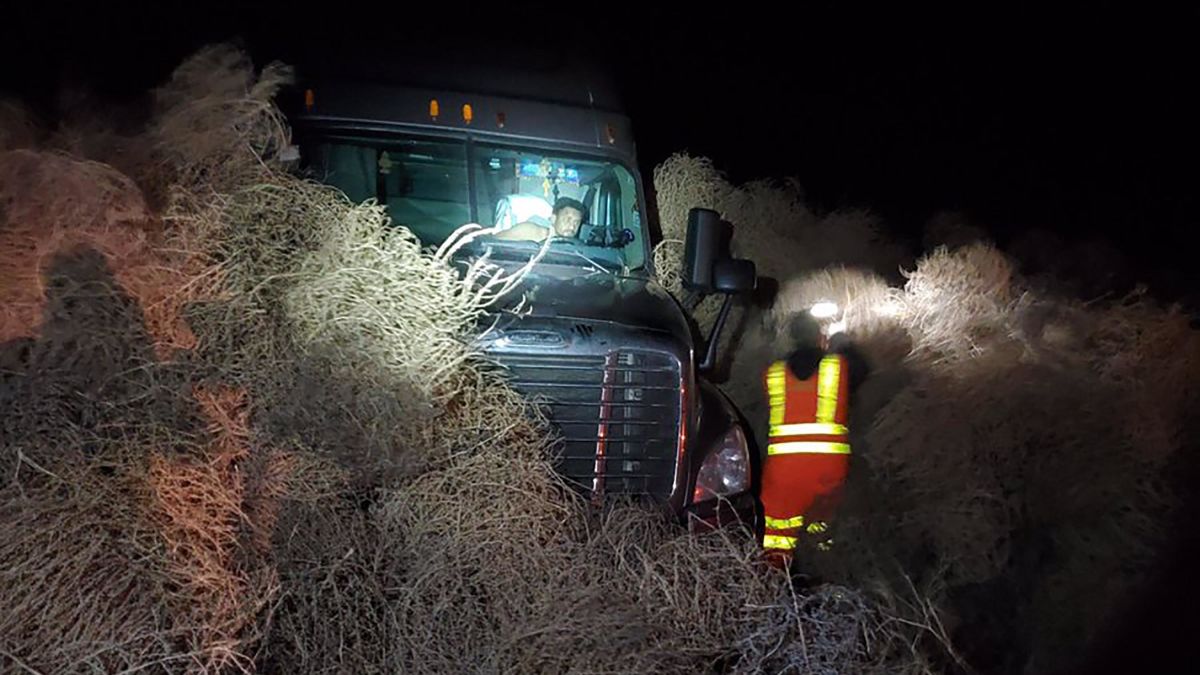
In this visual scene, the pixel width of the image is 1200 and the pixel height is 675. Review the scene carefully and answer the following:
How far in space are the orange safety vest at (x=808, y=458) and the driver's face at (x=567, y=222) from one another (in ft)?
5.62

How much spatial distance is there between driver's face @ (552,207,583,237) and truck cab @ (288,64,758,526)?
0.07 feet

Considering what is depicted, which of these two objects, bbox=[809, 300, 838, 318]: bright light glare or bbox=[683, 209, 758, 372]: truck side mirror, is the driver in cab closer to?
bbox=[683, 209, 758, 372]: truck side mirror

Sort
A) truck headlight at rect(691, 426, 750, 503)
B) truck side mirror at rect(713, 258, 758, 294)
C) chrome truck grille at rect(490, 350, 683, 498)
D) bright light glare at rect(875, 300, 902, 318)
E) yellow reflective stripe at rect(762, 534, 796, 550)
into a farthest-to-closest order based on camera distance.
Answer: bright light glare at rect(875, 300, 902, 318), yellow reflective stripe at rect(762, 534, 796, 550), truck side mirror at rect(713, 258, 758, 294), truck headlight at rect(691, 426, 750, 503), chrome truck grille at rect(490, 350, 683, 498)

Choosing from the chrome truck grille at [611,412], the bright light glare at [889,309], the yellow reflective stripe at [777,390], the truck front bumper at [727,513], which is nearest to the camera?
the chrome truck grille at [611,412]

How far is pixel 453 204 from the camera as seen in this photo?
5832 mm

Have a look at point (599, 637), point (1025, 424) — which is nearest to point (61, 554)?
point (599, 637)

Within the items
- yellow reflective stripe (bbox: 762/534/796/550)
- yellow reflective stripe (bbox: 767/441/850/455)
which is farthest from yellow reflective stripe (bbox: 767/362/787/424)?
yellow reflective stripe (bbox: 762/534/796/550)

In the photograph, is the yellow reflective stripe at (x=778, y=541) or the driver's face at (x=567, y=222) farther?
the yellow reflective stripe at (x=778, y=541)

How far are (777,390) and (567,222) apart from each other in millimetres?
1762

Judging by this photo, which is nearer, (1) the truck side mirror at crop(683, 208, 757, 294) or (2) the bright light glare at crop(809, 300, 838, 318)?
(1) the truck side mirror at crop(683, 208, 757, 294)

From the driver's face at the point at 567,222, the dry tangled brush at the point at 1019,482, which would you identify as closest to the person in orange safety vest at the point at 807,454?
the dry tangled brush at the point at 1019,482

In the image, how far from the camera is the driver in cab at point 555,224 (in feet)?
18.6

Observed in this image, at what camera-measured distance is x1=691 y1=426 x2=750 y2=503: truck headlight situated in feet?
17.6

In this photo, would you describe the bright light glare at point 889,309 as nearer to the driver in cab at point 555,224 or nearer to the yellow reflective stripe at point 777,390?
the yellow reflective stripe at point 777,390
